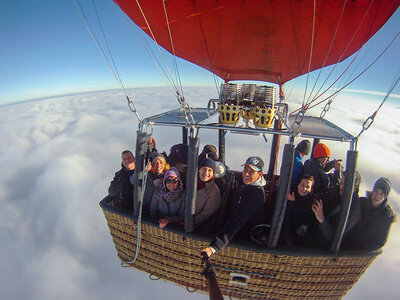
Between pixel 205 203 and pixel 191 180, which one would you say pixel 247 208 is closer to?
pixel 205 203

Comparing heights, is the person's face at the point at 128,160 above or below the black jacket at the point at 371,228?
above

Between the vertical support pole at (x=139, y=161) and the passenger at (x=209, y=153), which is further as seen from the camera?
the passenger at (x=209, y=153)

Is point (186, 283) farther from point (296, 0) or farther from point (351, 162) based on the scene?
point (296, 0)

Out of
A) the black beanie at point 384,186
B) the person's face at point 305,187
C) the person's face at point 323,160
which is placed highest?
the black beanie at point 384,186

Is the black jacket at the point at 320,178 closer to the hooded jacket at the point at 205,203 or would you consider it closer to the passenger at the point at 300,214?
the passenger at the point at 300,214

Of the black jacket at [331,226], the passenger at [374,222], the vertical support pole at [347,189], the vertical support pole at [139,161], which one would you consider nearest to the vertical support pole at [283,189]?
the vertical support pole at [347,189]

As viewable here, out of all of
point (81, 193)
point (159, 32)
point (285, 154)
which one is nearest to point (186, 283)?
point (285, 154)

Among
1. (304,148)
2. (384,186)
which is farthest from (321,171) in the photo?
(384,186)
